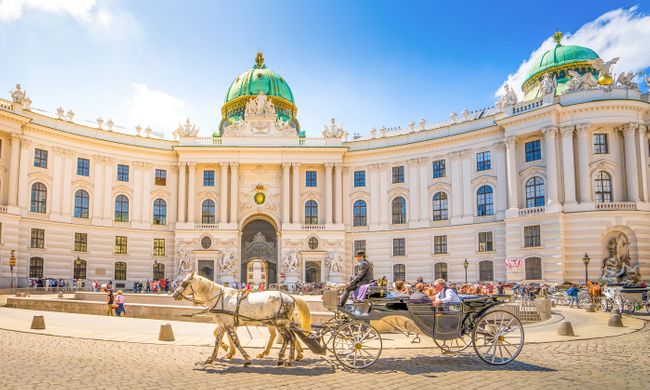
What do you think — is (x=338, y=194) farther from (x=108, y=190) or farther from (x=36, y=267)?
(x=36, y=267)

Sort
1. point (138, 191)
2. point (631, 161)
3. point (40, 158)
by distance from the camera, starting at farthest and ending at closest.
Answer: point (138, 191), point (40, 158), point (631, 161)

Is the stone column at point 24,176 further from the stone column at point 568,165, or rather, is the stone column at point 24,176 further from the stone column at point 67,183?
the stone column at point 568,165

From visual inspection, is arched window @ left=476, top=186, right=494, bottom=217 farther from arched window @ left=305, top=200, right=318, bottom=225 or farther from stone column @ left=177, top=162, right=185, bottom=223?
stone column @ left=177, top=162, right=185, bottom=223

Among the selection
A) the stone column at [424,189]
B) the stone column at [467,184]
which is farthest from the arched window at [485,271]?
the stone column at [424,189]

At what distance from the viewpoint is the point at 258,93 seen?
59.4 meters

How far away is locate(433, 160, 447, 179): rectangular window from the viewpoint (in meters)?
50.1

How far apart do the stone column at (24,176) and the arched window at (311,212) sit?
2543 cm

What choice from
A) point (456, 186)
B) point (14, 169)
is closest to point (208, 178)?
point (14, 169)

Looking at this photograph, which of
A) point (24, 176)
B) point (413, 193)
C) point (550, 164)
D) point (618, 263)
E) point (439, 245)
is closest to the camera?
point (618, 263)

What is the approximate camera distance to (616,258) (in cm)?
3878

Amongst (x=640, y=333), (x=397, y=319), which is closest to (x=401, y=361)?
(x=397, y=319)

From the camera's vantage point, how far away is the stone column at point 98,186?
5019cm

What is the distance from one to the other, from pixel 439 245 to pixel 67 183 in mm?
34998

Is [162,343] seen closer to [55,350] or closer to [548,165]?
[55,350]
